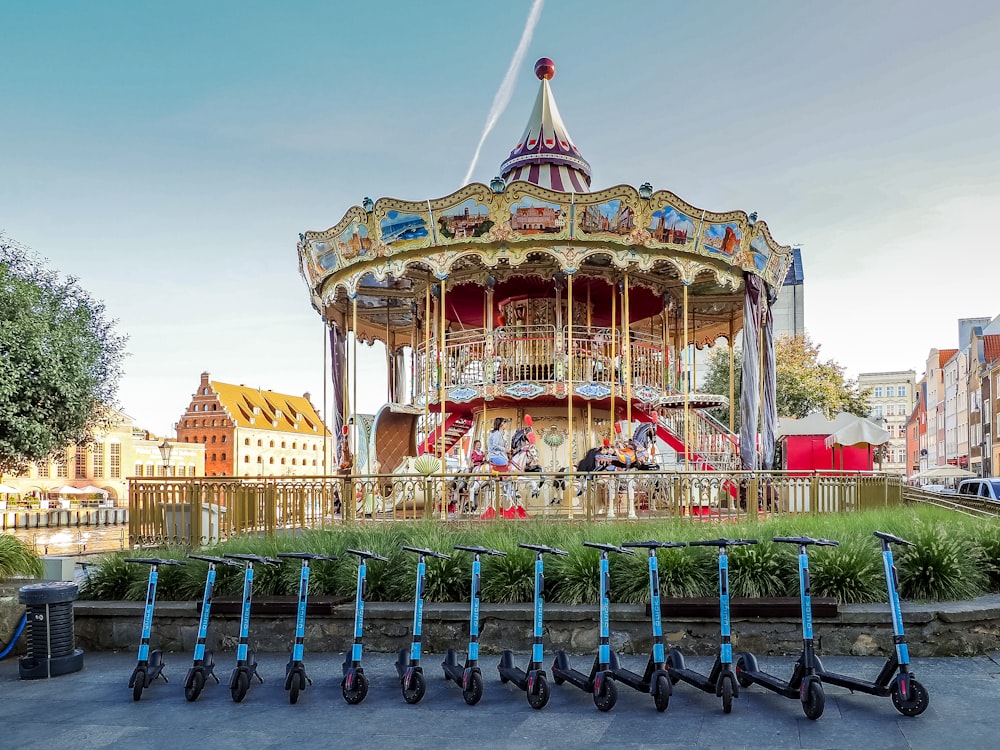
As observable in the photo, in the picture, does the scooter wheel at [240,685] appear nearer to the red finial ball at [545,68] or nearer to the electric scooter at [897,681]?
the electric scooter at [897,681]

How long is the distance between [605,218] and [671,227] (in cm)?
139

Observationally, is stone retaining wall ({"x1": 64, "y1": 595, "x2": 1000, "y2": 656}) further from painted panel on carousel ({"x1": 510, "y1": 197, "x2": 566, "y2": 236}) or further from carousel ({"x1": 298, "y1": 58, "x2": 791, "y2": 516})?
painted panel on carousel ({"x1": 510, "y1": 197, "x2": 566, "y2": 236})

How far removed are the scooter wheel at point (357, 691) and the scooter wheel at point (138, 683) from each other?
1.64m

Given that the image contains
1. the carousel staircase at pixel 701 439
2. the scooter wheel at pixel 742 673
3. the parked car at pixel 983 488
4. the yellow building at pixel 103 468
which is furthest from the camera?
the yellow building at pixel 103 468

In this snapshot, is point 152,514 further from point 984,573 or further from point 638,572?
point 984,573

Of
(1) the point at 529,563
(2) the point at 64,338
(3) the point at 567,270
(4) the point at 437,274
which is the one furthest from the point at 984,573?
(2) the point at 64,338

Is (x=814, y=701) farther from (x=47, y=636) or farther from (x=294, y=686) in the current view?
(x=47, y=636)

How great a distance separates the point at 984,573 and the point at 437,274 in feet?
36.9

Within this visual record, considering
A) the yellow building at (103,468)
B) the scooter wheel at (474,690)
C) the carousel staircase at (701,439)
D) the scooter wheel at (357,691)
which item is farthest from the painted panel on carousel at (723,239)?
the yellow building at (103,468)

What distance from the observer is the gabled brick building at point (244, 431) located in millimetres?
94625

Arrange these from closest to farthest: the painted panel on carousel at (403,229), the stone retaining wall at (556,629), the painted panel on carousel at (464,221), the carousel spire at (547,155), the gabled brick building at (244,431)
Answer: the stone retaining wall at (556,629) < the painted panel on carousel at (464,221) < the painted panel on carousel at (403,229) < the carousel spire at (547,155) < the gabled brick building at (244,431)

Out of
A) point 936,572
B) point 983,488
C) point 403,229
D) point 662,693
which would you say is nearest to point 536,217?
point 403,229

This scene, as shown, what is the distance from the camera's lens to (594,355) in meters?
19.2

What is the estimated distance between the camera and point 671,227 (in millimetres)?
16609
